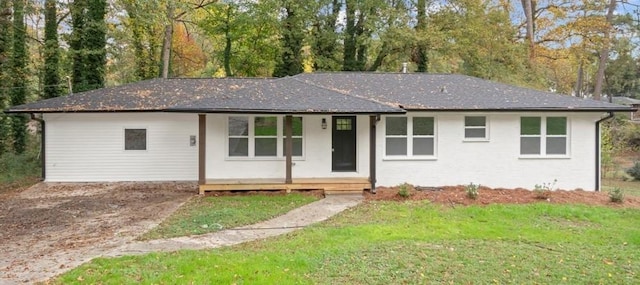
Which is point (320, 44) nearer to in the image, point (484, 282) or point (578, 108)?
point (578, 108)

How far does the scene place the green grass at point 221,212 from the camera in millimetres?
7500

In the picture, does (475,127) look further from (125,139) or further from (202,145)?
(125,139)

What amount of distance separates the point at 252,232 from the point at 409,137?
6.37 metres

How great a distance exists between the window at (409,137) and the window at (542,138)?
2762 millimetres

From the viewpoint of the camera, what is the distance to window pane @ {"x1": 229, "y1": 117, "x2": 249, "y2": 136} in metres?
12.1

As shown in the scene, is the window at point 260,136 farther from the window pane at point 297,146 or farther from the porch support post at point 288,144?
the porch support post at point 288,144

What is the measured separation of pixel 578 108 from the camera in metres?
11.7

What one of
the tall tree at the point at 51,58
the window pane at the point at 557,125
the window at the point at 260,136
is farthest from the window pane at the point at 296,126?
the tall tree at the point at 51,58

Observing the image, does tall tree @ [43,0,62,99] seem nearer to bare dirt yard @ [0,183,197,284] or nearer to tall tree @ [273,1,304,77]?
bare dirt yard @ [0,183,197,284]

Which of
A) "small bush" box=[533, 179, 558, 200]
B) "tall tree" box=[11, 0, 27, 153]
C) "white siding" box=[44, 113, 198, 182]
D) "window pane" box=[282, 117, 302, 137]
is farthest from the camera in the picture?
"tall tree" box=[11, 0, 27, 153]

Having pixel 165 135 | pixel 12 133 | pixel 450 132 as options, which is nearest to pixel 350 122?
pixel 450 132

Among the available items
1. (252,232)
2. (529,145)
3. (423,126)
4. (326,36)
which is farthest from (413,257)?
(326,36)

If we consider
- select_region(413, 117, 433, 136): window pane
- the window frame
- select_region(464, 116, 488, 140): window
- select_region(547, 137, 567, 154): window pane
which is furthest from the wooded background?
select_region(547, 137, 567, 154): window pane

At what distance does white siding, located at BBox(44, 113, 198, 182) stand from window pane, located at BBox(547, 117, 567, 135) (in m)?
11.1
